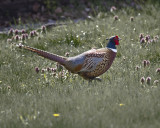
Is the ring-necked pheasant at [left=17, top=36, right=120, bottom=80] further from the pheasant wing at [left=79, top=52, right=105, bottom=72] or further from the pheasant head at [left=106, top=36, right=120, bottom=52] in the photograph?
the pheasant head at [left=106, top=36, right=120, bottom=52]

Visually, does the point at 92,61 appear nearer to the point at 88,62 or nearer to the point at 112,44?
the point at 88,62

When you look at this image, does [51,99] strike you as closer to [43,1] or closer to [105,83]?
[105,83]

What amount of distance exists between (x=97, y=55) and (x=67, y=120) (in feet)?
5.87

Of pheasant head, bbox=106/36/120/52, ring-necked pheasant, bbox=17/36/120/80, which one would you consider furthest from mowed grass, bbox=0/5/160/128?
pheasant head, bbox=106/36/120/52

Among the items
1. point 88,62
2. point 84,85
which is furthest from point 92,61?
point 84,85

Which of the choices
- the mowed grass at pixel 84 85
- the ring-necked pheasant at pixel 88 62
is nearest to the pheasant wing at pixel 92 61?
the ring-necked pheasant at pixel 88 62

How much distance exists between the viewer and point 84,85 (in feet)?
16.6

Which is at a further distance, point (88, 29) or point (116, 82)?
point (88, 29)

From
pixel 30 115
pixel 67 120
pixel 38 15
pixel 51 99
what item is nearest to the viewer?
pixel 67 120

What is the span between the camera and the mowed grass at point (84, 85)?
383 centimetres

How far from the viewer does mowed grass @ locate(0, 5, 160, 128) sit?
3.83 m

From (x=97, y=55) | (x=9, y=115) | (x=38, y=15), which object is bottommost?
(x=9, y=115)

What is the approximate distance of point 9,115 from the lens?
4.20m

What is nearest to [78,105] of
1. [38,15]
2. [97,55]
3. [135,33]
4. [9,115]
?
[9,115]
